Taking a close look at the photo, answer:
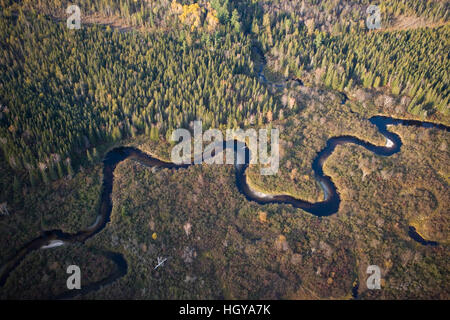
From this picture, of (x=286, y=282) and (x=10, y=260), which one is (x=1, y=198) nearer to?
(x=10, y=260)

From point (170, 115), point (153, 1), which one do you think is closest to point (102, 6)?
point (153, 1)

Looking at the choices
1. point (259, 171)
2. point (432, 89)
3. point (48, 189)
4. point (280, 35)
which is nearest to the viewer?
point (48, 189)

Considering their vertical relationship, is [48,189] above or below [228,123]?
below

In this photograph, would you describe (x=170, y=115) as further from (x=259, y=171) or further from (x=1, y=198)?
(x=1, y=198)

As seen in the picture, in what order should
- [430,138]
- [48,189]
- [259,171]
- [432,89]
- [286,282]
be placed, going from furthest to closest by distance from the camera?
1. [432,89]
2. [430,138]
3. [259,171]
4. [48,189]
5. [286,282]

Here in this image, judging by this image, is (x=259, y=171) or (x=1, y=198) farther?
(x=259, y=171)

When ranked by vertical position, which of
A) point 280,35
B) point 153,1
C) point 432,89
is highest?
point 153,1

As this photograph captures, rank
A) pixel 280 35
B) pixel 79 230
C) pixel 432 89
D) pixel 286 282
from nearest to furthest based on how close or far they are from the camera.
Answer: pixel 286 282 → pixel 79 230 → pixel 432 89 → pixel 280 35

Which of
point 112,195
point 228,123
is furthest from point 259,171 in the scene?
point 112,195

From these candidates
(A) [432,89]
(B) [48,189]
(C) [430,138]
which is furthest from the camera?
(A) [432,89]
